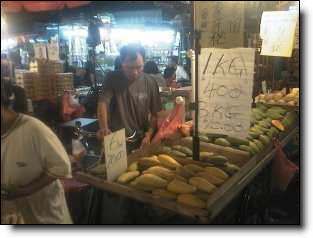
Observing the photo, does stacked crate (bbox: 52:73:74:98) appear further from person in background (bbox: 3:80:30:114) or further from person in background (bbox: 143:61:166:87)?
person in background (bbox: 143:61:166:87)

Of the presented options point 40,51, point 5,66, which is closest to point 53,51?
point 40,51

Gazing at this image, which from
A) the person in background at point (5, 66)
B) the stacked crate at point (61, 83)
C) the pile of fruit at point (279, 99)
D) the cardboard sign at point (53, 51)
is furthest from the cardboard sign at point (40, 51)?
the pile of fruit at point (279, 99)

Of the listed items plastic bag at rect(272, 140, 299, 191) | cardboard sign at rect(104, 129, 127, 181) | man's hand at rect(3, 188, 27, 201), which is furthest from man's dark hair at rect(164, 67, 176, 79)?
man's hand at rect(3, 188, 27, 201)

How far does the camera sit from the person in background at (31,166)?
1.93 m

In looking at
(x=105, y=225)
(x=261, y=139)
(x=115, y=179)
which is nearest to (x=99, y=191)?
(x=115, y=179)

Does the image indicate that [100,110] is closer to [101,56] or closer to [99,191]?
[101,56]

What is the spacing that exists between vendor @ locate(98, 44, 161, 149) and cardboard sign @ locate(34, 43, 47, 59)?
2.56 ft

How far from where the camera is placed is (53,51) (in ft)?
7.48

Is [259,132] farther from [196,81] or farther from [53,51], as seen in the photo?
[53,51]

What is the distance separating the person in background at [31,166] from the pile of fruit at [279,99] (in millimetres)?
4277

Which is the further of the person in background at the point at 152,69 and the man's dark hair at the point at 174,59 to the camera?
the man's dark hair at the point at 174,59

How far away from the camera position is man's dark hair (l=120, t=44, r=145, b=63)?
2766 millimetres

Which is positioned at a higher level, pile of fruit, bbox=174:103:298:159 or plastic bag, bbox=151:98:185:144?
plastic bag, bbox=151:98:185:144

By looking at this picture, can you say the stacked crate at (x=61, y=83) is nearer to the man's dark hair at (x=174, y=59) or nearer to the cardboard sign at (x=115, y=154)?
the cardboard sign at (x=115, y=154)
